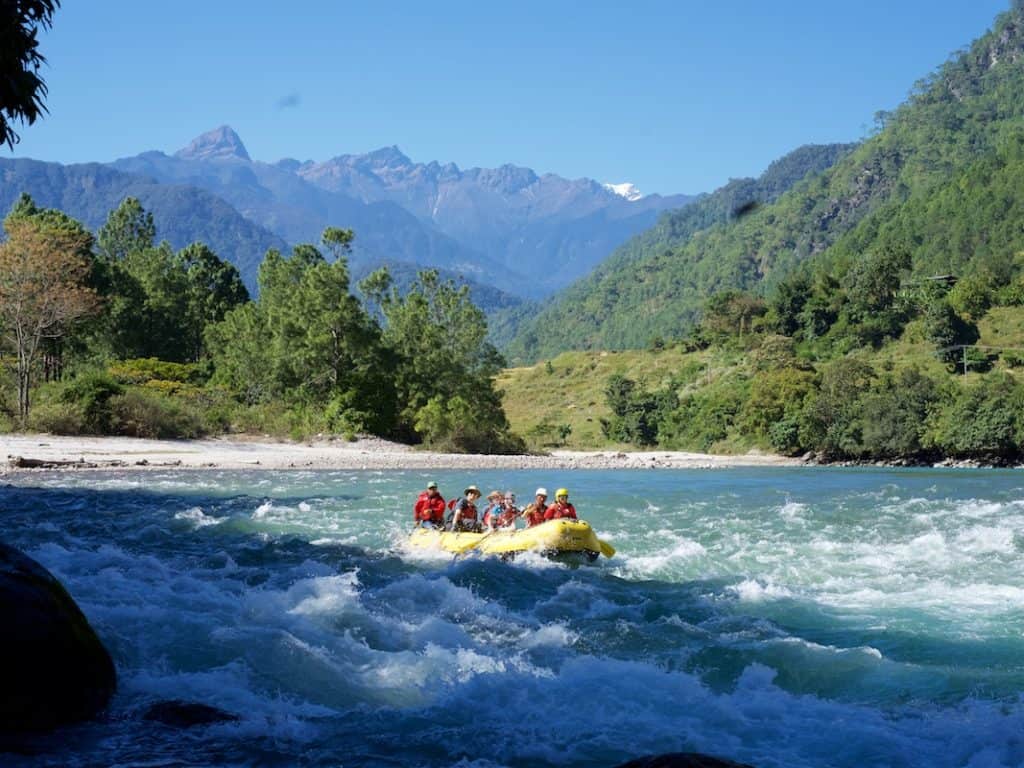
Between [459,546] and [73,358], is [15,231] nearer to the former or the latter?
[73,358]

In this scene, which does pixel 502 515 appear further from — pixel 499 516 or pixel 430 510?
pixel 430 510

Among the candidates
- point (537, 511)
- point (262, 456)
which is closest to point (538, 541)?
point (537, 511)

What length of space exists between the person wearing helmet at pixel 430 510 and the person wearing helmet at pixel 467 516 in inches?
17.2

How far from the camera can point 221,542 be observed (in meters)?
18.3

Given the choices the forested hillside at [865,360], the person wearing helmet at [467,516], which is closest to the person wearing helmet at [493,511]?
the person wearing helmet at [467,516]

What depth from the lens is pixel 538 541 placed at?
671 inches

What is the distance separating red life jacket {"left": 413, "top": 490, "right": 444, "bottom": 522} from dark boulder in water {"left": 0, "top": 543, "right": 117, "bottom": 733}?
11085mm

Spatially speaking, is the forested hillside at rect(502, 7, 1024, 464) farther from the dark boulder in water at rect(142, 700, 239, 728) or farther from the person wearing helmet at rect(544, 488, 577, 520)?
the dark boulder in water at rect(142, 700, 239, 728)

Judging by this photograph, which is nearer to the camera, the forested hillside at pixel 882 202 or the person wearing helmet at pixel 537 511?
the person wearing helmet at pixel 537 511

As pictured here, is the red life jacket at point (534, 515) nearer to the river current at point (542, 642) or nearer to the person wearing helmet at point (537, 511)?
the person wearing helmet at point (537, 511)

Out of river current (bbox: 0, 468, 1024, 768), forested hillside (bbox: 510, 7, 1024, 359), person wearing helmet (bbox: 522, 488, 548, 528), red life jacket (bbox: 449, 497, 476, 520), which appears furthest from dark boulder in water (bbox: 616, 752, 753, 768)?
forested hillside (bbox: 510, 7, 1024, 359)

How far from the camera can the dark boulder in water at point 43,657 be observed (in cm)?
734

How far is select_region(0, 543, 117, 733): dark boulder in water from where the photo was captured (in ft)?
24.1

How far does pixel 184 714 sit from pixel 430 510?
1154 centimetres
